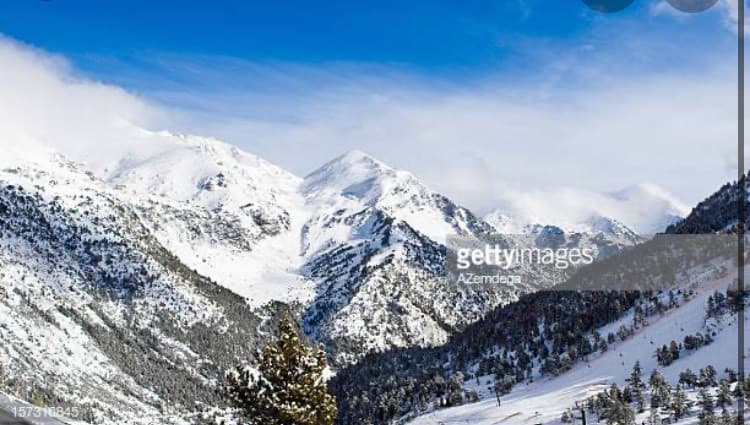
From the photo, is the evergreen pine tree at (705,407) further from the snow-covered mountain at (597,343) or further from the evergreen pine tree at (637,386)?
the evergreen pine tree at (637,386)

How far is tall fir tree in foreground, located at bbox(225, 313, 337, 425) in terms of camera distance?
2819cm

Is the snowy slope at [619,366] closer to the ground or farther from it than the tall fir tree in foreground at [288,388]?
closer to the ground

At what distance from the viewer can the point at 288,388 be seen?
2831 cm

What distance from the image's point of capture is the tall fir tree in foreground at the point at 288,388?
28188mm

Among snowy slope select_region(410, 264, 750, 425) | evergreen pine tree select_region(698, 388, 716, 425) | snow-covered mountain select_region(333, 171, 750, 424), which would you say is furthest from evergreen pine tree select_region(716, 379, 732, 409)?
snowy slope select_region(410, 264, 750, 425)

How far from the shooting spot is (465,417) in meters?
104

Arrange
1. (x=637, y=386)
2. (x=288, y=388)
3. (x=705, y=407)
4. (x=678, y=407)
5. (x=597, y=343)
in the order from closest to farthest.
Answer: (x=288, y=388)
(x=705, y=407)
(x=678, y=407)
(x=637, y=386)
(x=597, y=343)

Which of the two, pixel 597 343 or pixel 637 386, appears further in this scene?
pixel 597 343

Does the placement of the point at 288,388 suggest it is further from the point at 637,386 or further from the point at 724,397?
the point at 637,386

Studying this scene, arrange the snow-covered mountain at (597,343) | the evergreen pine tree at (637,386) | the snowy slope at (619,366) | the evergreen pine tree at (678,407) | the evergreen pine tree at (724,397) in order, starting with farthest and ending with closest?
the snow-covered mountain at (597,343)
the snowy slope at (619,366)
the evergreen pine tree at (637,386)
the evergreen pine tree at (678,407)
the evergreen pine tree at (724,397)

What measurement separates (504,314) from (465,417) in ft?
318

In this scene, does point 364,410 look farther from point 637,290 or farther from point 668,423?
point 668,423

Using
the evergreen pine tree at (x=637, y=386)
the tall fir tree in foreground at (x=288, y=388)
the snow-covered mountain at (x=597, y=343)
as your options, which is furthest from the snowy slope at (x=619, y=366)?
the tall fir tree in foreground at (x=288, y=388)

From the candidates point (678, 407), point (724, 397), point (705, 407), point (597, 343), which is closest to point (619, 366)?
point (597, 343)
